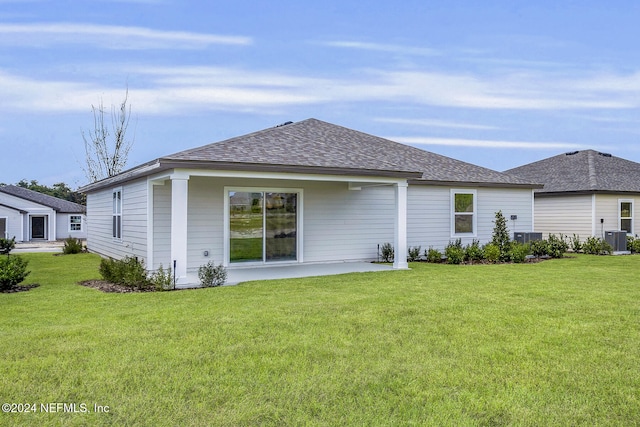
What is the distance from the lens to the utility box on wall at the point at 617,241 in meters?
18.4

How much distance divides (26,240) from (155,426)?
A: 3410cm

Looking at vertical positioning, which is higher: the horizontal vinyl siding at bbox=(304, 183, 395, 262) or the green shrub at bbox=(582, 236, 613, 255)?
the horizontal vinyl siding at bbox=(304, 183, 395, 262)

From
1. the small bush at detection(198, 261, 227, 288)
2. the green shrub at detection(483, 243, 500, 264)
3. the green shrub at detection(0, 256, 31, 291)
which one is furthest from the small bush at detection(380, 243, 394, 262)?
the green shrub at detection(0, 256, 31, 291)

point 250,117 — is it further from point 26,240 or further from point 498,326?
point 498,326

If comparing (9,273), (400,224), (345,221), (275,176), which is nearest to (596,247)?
(400,224)

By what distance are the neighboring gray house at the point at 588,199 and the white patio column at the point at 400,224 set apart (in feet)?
35.2

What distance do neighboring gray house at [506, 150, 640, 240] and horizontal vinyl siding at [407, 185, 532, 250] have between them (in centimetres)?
356

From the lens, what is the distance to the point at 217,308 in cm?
732

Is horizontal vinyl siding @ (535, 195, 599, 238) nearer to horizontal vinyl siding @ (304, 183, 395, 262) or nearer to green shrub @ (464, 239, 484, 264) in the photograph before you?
green shrub @ (464, 239, 484, 264)

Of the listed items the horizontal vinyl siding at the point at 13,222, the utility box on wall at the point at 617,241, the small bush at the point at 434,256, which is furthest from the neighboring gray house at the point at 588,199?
the horizontal vinyl siding at the point at 13,222

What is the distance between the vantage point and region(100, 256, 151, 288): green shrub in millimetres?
9531

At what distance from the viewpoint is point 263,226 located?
42.4ft

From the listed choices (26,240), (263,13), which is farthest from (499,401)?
(26,240)

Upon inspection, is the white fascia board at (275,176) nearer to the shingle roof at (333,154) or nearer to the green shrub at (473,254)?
the shingle roof at (333,154)
